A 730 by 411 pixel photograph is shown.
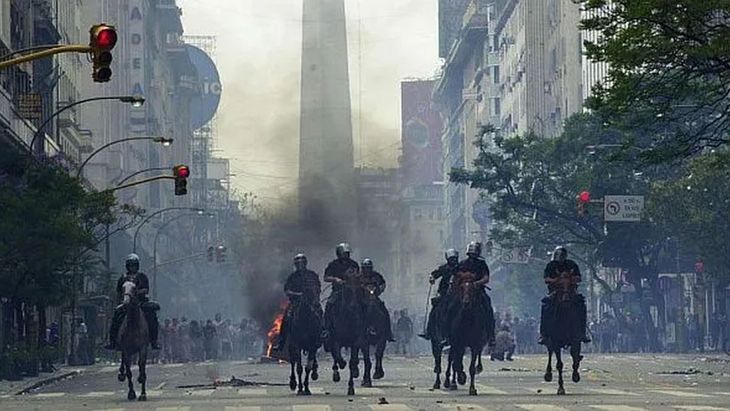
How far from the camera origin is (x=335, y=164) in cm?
19025

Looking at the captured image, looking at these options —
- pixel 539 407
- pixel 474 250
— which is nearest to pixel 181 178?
pixel 474 250

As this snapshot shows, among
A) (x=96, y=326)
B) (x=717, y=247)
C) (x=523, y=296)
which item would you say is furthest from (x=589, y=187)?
(x=523, y=296)

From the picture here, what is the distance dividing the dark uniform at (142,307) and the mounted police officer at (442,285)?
4.75 m

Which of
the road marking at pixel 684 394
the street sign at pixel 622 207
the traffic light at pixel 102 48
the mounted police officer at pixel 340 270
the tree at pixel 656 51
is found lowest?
the road marking at pixel 684 394

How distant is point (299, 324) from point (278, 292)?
53.8 meters

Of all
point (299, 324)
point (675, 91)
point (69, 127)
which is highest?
point (69, 127)

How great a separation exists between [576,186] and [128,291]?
204 ft

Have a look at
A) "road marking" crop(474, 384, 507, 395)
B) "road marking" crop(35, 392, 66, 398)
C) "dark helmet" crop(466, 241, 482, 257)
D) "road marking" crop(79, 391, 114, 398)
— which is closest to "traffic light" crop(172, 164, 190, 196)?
"road marking" crop(35, 392, 66, 398)

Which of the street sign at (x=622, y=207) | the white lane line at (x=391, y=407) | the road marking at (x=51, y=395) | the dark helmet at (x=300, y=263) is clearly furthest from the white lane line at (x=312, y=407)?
the street sign at (x=622, y=207)

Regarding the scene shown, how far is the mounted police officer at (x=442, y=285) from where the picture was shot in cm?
3709

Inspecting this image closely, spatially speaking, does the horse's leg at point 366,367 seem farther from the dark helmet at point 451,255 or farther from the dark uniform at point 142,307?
the dark uniform at point 142,307

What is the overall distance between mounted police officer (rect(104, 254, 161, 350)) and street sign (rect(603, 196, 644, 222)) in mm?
51170

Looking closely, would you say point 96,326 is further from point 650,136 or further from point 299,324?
point 299,324

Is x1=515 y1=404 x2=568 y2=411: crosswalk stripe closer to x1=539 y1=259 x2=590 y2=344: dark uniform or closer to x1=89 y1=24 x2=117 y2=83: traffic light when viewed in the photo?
x1=539 y1=259 x2=590 y2=344: dark uniform
